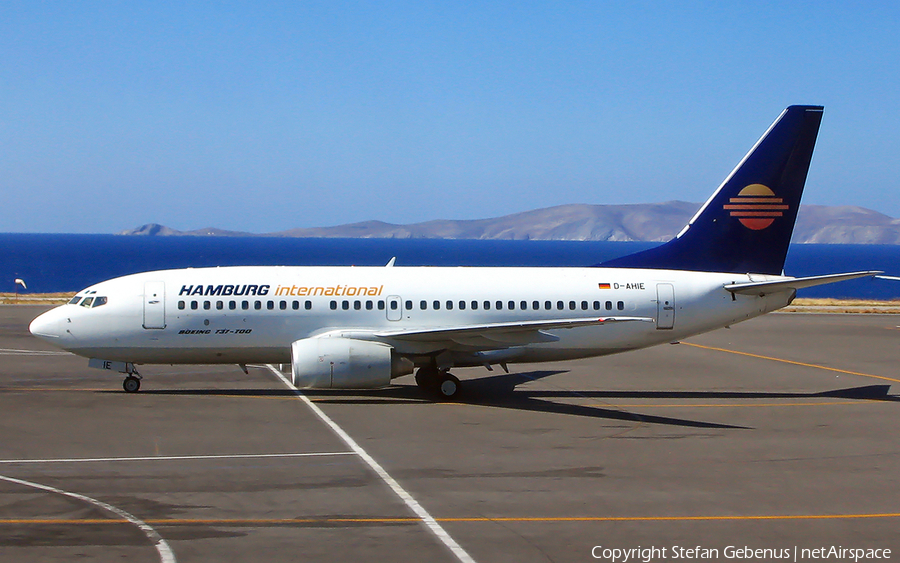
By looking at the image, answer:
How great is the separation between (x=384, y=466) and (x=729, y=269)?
1616 centimetres

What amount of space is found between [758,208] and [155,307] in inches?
790

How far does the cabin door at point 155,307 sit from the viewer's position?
25.9 metres

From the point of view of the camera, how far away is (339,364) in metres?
24.4

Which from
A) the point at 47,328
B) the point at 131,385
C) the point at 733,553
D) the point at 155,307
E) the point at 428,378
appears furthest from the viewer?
the point at 428,378

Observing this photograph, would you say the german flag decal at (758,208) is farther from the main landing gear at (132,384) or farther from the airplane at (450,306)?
the main landing gear at (132,384)

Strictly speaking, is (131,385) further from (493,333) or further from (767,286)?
(767,286)

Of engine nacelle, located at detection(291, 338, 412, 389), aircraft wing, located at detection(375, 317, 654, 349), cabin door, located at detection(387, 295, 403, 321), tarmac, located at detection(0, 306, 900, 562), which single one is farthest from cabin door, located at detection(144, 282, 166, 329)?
cabin door, located at detection(387, 295, 403, 321)

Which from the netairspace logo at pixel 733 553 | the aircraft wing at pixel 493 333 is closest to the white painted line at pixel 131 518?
the netairspace logo at pixel 733 553

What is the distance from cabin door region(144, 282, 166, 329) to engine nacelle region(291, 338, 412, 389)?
444cm

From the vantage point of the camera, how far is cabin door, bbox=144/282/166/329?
25891 mm

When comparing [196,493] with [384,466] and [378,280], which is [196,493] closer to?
A: [384,466]

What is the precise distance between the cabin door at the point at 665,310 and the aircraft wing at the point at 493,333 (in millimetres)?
929

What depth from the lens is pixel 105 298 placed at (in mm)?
26172

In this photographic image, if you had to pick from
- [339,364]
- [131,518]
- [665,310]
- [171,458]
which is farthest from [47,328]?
[665,310]
